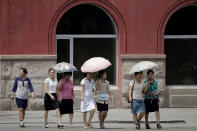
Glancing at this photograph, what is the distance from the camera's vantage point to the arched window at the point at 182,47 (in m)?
22.1

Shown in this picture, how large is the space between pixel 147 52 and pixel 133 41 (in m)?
0.62

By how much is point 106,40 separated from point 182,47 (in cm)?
274

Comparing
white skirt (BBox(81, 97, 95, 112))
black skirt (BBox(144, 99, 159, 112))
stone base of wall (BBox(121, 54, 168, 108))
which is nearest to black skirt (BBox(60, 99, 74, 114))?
white skirt (BBox(81, 97, 95, 112))

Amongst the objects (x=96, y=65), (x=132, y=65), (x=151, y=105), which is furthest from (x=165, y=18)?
(x=96, y=65)

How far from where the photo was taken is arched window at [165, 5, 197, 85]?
22.1 meters

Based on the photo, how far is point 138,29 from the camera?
21.7 meters

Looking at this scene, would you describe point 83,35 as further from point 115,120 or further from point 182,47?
point 115,120

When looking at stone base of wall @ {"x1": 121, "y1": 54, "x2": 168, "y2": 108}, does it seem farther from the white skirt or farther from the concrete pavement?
the white skirt

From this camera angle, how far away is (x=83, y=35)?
21.8 metres

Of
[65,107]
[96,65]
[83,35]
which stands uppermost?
[83,35]

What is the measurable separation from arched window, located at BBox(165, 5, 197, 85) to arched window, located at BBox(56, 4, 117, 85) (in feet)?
6.49

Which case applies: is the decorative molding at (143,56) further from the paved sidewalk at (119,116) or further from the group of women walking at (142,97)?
the group of women walking at (142,97)

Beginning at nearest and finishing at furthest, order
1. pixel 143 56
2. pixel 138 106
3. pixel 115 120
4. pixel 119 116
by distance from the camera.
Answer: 1. pixel 138 106
2. pixel 115 120
3. pixel 119 116
4. pixel 143 56

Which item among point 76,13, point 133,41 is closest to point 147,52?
point 133,41
